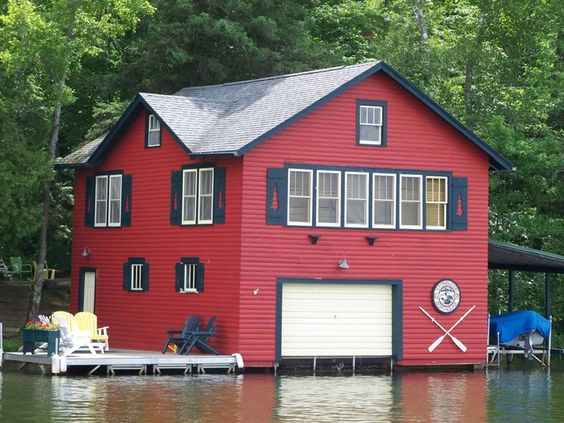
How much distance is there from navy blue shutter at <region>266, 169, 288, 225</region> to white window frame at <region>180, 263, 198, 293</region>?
2796mm

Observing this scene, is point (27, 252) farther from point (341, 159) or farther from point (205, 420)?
point (205, 420)

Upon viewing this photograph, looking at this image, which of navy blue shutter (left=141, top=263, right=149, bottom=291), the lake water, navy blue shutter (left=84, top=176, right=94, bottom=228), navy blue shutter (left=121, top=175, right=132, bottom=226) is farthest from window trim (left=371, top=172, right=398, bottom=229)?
navy blue shutter (left=84, top=176, right=94, bottom=228)

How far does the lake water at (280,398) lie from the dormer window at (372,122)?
6.34 metres

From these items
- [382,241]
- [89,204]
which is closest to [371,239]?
[382,241]

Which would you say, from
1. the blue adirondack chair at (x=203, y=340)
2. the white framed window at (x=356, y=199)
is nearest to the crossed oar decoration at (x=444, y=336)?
the white framed window at (x=356, y=199)

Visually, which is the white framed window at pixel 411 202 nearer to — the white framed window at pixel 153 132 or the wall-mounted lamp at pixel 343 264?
the wall-mounted lamp at pixel 343 264

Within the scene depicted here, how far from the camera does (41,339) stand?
3644 centimetres

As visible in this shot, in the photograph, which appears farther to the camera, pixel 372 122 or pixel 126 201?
pixel 126 201

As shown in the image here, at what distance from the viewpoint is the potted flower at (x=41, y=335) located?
1400 inches

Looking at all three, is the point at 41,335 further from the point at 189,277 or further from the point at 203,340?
the point at 189,277

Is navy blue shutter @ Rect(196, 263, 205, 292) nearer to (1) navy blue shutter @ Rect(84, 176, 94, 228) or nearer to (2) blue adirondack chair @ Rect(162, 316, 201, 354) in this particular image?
(2) blue adirondack chair @ Rect(162, 316, 201, 354)

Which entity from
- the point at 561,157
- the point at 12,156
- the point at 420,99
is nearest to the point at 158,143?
the point at 12,156

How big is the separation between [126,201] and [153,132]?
2336mm

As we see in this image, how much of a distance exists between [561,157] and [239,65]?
39.5 feet
